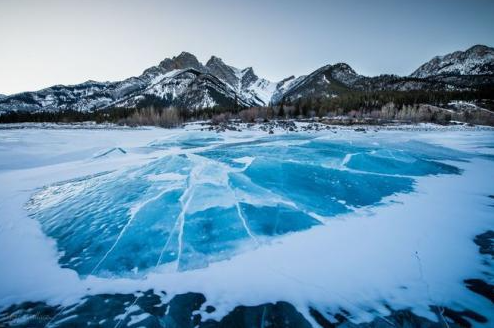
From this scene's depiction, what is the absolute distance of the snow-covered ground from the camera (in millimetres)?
5043

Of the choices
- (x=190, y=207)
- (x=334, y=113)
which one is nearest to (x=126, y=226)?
(x=190, y=207)

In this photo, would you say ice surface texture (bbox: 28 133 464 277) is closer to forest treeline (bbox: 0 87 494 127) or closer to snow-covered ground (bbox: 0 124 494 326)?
snow-covered ground (bbox: 0 124 494 326)

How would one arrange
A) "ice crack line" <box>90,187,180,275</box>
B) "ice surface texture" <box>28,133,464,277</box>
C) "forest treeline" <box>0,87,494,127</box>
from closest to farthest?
"ice crack line" <box>90,187,180,275</box>, "ice surface texture" <box>28,133,464,277</box>, "forest treeline" <box>0,87,494,127</box>

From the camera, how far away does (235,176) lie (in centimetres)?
1255

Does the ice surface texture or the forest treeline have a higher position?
the forest treeline

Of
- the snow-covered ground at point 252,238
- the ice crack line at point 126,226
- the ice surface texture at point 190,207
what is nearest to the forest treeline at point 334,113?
the ice surface texture at point 190,207

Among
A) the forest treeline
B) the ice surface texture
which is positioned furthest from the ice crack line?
the forest treeline

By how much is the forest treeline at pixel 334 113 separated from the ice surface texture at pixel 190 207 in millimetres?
74732

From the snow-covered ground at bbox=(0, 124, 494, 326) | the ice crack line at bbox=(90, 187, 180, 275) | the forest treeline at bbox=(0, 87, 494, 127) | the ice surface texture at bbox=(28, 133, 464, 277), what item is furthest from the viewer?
the forest treeline at bbox=(0, 87, 494, 127)

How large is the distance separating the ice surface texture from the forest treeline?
2942 inches

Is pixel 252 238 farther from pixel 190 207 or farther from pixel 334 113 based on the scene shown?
pixel 334 113

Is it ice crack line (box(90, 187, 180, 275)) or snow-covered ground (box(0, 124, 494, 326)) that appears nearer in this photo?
snow-covered ground (box(0, 124, 494, 326))

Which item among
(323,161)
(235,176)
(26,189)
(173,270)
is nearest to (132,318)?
(173,270)

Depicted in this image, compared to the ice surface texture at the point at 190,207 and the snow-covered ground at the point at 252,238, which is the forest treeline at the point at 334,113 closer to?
the ice surface texture at the point at 190,207
